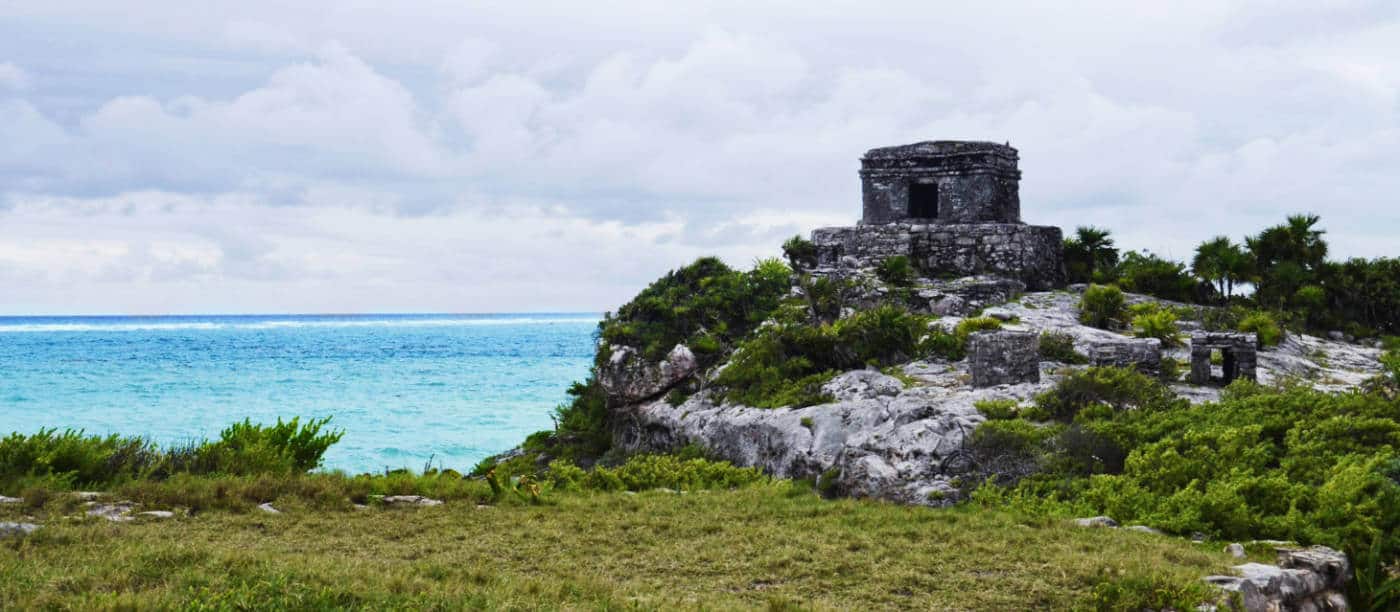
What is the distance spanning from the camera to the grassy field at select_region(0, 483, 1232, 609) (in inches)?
291

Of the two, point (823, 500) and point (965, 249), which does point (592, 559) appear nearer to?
point (823, 500)

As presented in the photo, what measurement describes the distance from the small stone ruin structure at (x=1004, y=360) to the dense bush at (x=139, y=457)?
33.3 ft

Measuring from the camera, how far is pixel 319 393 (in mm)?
52062

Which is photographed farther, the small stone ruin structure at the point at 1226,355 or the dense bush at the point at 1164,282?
the dense bush at the point at 1164,282

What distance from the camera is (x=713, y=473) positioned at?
51.1ft

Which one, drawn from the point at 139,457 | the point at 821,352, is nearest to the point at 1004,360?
the point at 821,352

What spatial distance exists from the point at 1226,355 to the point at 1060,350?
9.89 ft

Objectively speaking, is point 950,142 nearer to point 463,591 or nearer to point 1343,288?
point 1343,288

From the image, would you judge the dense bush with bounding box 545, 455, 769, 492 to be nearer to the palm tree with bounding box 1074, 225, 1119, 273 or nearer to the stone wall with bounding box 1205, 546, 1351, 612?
the stone wall with bounding box 1205, 546, 1351, 612

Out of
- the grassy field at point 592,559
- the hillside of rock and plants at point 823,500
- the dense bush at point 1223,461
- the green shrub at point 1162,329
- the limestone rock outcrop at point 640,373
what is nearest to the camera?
the grassy field at point 592,559

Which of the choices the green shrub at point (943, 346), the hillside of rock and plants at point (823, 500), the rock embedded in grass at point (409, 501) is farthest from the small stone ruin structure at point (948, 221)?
the rock embedded in grass at point (409, 501)

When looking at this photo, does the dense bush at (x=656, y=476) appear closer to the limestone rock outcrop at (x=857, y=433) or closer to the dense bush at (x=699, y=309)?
the limestone rock outcrop at (x=857, y=433)

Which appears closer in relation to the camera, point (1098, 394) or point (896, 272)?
point (1098, 394)

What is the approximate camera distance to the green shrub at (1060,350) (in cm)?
1961
